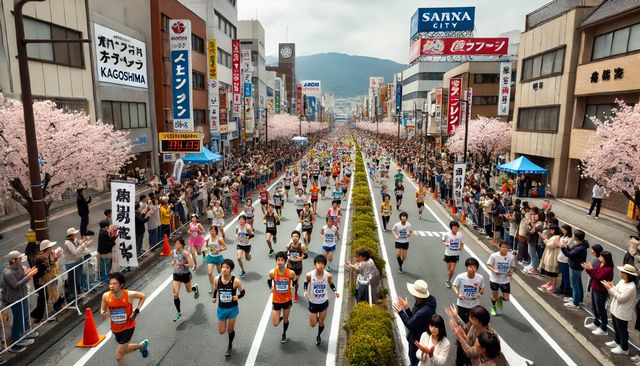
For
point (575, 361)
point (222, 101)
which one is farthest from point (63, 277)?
point (222, 101)

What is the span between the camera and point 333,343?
25.2 ft

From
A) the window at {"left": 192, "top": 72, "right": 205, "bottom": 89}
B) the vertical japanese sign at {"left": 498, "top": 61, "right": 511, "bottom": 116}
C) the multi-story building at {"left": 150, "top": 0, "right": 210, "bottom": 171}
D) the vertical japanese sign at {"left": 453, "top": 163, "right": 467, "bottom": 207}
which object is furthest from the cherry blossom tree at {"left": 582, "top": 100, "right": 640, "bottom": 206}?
the window at {"left": 192, "top": 72, "right": 205, "bottom": 89}

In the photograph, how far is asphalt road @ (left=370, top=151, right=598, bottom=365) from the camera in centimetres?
729

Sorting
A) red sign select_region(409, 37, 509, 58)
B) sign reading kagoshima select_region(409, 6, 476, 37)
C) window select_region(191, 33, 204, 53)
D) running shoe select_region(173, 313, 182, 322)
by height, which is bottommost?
running shoe select_region(173, 313, 182, 322)

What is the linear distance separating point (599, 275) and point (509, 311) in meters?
2.28

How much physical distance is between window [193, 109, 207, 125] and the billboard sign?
24.2 ft

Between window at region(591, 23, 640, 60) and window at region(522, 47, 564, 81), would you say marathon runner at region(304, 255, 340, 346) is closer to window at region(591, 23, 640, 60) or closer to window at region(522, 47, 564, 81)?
window at region(591, 23, 640, 60)

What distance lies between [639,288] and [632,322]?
86 centimetres

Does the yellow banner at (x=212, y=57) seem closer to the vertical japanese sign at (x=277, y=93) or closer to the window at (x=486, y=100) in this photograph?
the window at (x=486, y=100)

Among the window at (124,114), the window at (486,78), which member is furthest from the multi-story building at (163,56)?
the window at (486,78)

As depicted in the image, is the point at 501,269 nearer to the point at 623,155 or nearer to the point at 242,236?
the point at 242,236

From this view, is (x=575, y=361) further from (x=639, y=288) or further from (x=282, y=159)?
(x=282, y=159)

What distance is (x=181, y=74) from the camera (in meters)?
25.8

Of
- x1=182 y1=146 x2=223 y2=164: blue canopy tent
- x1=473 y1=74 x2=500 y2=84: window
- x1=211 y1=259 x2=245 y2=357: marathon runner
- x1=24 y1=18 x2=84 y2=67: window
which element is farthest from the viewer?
x1=473 y1=74 x2=500 y2=84: window
